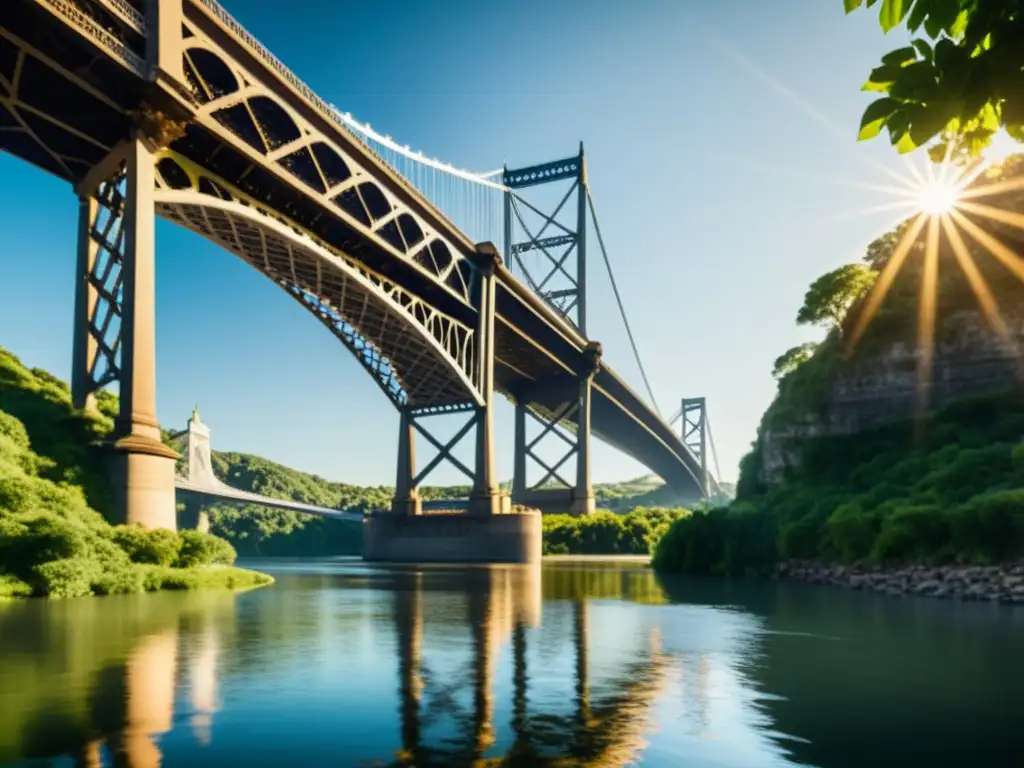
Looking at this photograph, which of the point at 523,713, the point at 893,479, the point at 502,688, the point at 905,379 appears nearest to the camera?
the point at 523,713

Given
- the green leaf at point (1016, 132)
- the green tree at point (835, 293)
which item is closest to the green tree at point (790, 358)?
the green tree at point (835, 293)

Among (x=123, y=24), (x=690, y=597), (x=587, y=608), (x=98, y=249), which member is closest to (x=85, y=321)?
(x=98, y=249)

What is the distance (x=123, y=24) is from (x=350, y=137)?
1539cm

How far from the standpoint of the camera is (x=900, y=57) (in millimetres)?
2973

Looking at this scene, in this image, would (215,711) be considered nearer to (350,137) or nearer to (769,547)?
(769,547)

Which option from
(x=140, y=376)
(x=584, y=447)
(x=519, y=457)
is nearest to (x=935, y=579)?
(x=140, y=376)

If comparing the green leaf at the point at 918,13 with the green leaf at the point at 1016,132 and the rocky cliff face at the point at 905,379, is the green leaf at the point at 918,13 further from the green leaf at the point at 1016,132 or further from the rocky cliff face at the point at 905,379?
the rocky cliff face at the point at 905,379

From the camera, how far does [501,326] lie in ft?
221

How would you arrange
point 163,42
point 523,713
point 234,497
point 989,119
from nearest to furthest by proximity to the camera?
point 989,119, point 523,713, point 163,42, point 234,497

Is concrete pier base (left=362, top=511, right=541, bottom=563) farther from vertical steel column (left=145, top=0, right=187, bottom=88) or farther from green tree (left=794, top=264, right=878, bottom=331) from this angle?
vertical steel column (left=145, top=0, right=187, bottom=88)

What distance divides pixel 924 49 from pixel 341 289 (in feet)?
157

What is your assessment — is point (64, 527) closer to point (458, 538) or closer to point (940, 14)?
point (940, 14)

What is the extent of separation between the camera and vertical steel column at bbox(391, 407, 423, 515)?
6203cm

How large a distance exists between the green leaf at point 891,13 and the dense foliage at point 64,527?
863 inches
